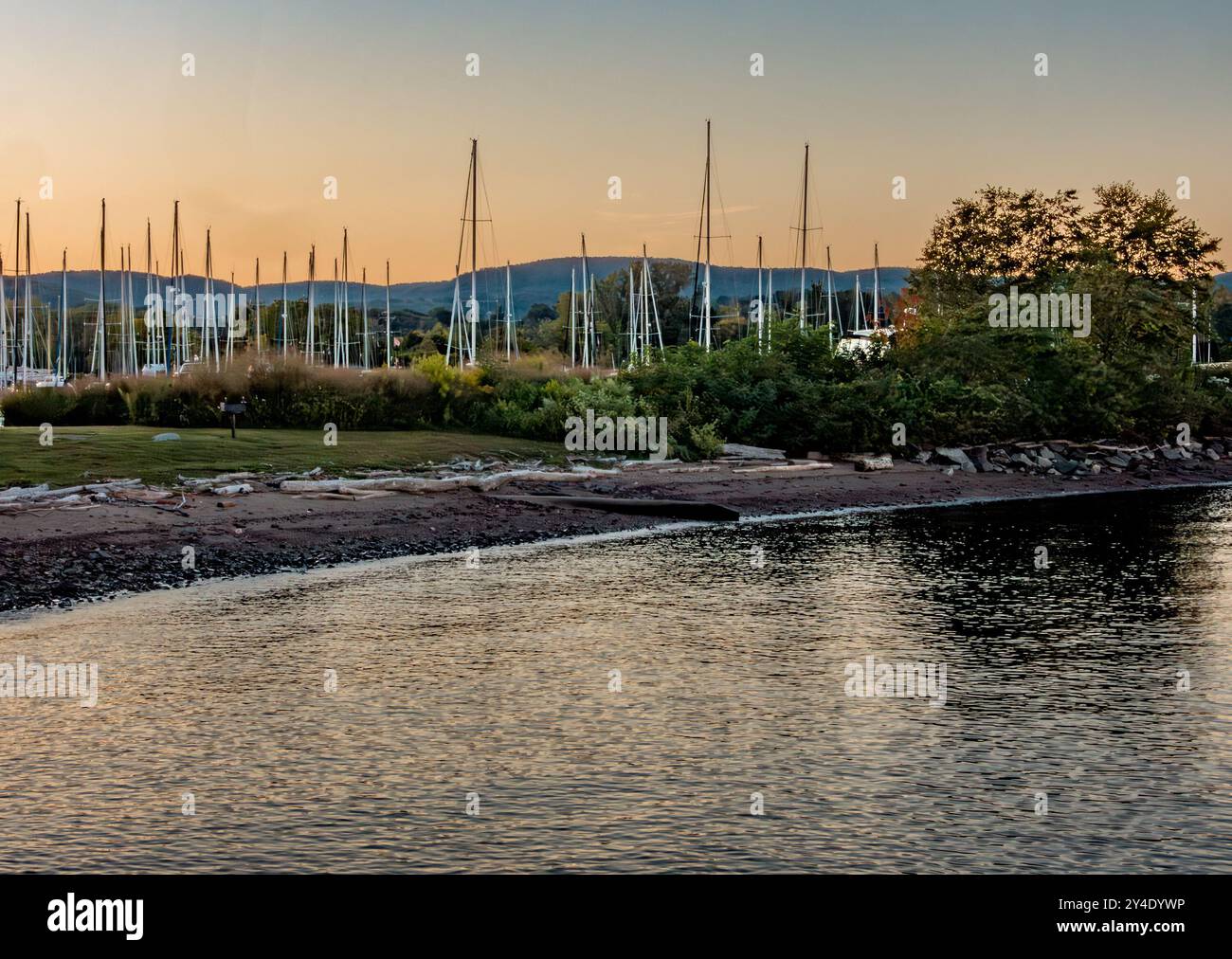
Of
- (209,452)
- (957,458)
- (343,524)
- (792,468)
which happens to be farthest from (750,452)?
(343,524)

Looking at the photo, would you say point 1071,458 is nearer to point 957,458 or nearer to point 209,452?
point 957,458

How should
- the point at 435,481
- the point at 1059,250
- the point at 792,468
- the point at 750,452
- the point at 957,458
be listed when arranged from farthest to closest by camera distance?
the point at 1059,250 < the point at 957,458 < the point at 750,452 < the point at 792,468 < the point at 435,481

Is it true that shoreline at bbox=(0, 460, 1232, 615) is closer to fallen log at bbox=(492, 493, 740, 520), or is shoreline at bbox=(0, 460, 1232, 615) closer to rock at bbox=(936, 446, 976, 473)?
fallen log at bbox=(492, 493, 740, 520)

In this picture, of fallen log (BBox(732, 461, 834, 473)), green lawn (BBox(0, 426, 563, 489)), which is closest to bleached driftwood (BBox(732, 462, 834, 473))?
fallen log (BBox(732, 461, 834, 473))

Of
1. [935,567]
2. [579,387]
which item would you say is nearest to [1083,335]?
[579,387]

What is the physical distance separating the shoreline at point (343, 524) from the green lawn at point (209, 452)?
2678 mm

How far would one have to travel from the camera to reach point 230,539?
2455 centimetres

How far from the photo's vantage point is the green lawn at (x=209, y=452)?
29.0m

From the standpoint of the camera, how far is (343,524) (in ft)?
89.2

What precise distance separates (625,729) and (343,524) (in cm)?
1546

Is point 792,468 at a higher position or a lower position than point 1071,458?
lower

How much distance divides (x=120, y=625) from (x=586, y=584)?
24.1 ft

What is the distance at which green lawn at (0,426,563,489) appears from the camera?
29.0 meters

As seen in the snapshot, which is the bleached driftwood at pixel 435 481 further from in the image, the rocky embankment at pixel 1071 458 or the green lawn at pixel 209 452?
the rocky embankment at pixel 1071 458
